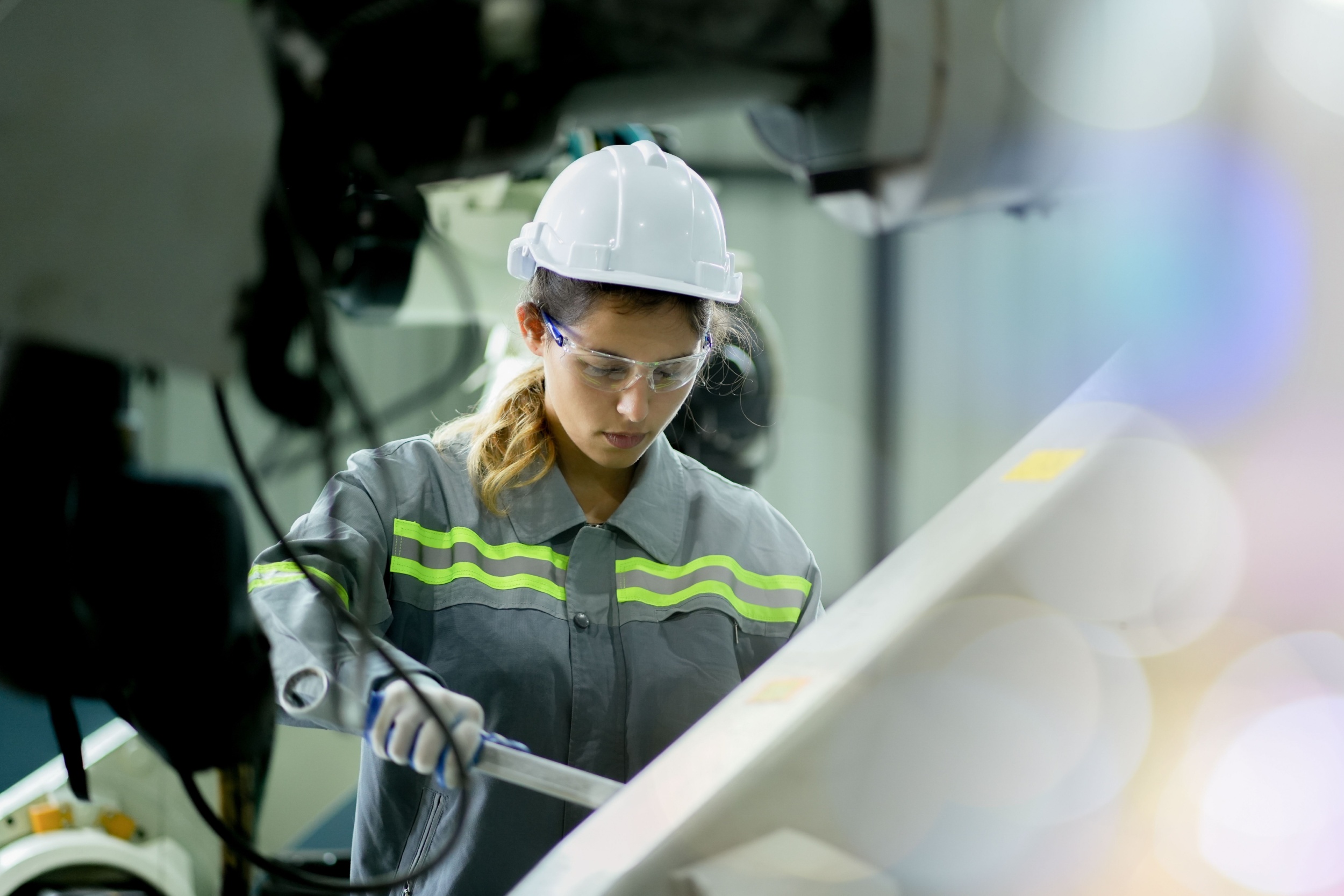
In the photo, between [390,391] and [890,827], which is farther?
[390,391]

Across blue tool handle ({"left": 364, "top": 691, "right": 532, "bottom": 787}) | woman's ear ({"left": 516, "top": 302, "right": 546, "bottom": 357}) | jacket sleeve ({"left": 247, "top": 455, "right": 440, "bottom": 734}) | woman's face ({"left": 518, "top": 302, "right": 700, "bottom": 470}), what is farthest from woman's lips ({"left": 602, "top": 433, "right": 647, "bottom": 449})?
blue tool handle ({"left": 364, "top": 691, "right": 532, "bottom": 787})

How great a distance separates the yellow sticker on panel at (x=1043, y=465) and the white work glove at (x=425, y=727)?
424 mm

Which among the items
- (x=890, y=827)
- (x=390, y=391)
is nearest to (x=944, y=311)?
(x=390, y=391)

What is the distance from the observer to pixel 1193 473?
677 millimetres

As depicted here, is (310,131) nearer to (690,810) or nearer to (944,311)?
(690,810)

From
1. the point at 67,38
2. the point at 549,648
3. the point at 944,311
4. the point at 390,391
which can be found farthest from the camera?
the point at 944,311

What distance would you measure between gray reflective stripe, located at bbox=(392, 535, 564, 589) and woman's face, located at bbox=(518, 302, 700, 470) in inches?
4.9

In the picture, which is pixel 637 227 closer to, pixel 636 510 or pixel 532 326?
pixel 532 326

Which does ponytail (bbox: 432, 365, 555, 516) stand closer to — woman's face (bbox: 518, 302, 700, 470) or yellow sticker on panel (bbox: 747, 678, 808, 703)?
woman's face (bbox: 518, 302, 700, 470)

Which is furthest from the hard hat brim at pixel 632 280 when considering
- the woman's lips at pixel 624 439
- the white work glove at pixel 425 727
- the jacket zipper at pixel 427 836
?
the jacket zipper at pixel 427 836

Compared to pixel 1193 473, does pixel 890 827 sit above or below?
below

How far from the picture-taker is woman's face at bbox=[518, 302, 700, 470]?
100 cm

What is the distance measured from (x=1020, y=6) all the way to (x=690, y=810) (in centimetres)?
55

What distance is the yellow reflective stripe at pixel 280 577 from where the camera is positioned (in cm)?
91
